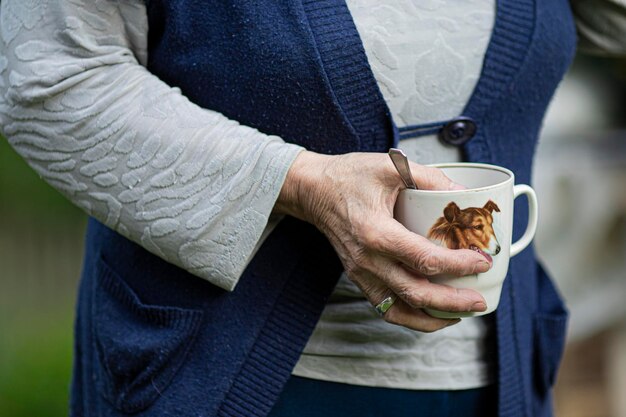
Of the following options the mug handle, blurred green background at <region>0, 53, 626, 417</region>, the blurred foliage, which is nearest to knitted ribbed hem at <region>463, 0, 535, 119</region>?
the mug handle

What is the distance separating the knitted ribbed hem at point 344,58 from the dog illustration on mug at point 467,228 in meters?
0.18

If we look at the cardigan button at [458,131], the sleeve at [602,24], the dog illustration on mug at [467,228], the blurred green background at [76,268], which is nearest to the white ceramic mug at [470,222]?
the dog illustration on mug at [467,228]

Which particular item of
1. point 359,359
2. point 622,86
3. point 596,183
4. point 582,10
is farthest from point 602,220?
point 359,359

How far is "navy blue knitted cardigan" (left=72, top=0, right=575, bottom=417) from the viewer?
105 centimetres

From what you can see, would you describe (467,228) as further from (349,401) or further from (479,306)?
(349,401)

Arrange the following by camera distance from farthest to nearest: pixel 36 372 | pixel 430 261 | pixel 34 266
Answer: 1. pixel 34 266
2. pixel 36 372
3. pixel 430 261

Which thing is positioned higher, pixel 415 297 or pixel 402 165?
pixel 402 165

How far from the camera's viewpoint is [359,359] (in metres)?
1.17

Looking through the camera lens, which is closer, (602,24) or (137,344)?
(137,344)

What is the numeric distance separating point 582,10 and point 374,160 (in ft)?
1.76

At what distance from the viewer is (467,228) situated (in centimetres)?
96

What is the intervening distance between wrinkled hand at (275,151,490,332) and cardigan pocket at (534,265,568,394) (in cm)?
33

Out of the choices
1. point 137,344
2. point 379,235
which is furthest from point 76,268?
point 379,235

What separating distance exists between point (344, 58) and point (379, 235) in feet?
0.70
